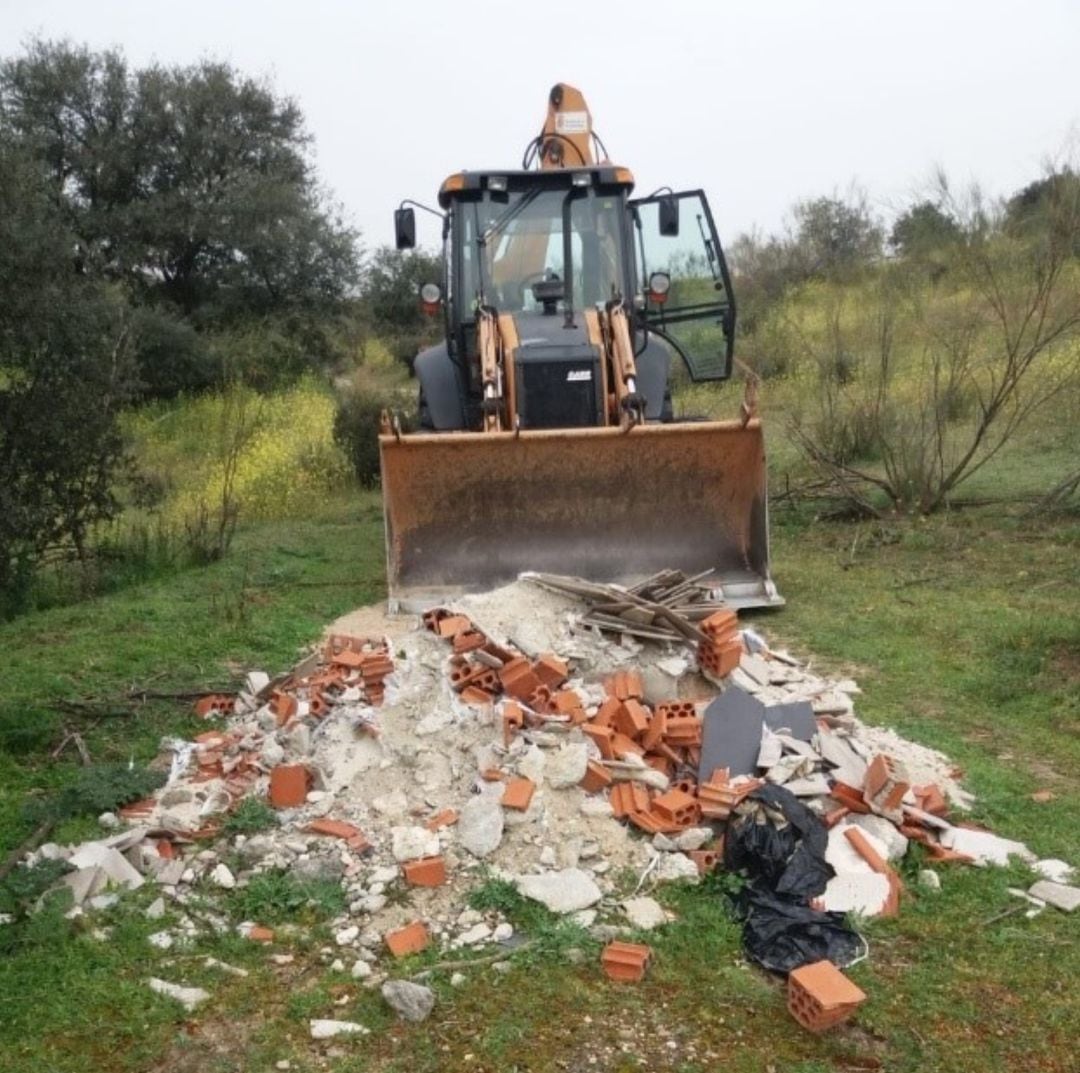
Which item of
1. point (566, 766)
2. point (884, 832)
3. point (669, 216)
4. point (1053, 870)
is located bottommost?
point (1053, 870)

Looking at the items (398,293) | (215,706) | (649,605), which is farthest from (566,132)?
(398,293)

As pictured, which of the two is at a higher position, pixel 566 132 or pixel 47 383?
pixel 566 132

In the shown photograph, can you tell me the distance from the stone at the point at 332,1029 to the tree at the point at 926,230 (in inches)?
382

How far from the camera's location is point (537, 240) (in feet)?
29.8

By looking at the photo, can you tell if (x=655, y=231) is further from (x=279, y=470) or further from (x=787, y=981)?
(x=279, y=470)

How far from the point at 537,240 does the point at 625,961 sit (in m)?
6.32

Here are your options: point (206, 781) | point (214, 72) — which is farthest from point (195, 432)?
point (206, 781)

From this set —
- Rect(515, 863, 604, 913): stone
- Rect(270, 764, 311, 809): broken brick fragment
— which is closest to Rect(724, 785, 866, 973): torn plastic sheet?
Rect(515, 863, 604, 913): stone

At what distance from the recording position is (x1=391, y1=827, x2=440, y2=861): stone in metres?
4.48

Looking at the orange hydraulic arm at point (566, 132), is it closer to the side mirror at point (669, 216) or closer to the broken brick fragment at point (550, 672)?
the side mirror at point (669, 216)

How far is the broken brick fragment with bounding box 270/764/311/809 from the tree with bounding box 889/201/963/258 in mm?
8712

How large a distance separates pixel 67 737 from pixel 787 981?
3793 mm

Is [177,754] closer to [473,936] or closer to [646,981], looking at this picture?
[473,936]

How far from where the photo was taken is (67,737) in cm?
599
